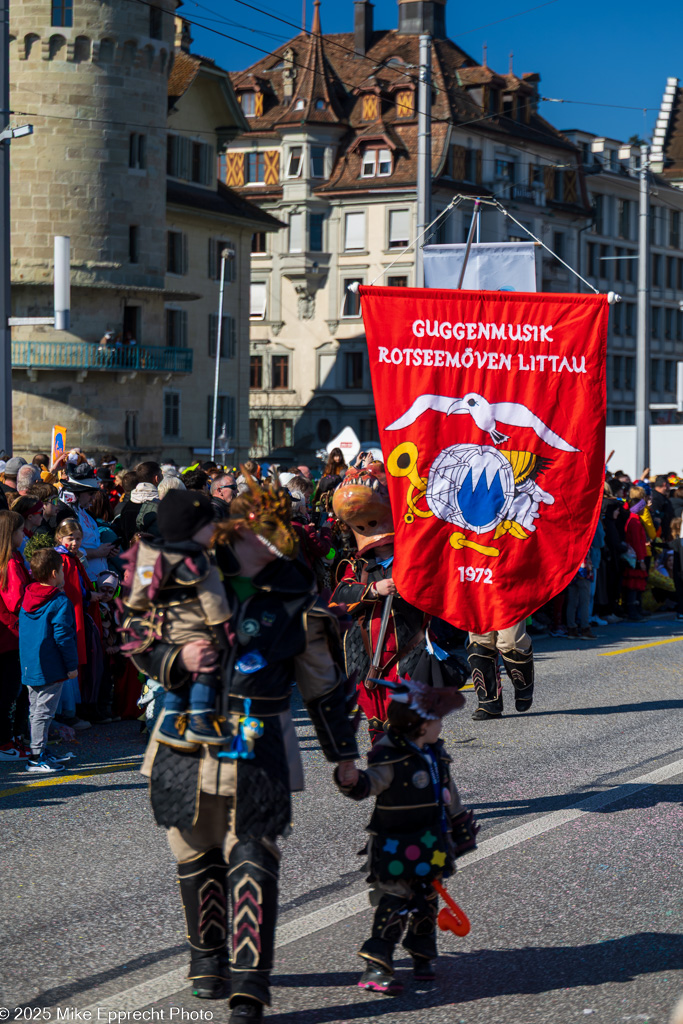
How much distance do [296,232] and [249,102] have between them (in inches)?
283

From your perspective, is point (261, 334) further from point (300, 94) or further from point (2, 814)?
point (2, 814)

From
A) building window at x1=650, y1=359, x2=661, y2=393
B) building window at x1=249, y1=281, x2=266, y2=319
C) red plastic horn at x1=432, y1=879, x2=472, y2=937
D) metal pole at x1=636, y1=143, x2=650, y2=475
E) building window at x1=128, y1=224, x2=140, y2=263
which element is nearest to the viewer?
red plastic horn at x1=432, y1=879, x2=472, y2=937

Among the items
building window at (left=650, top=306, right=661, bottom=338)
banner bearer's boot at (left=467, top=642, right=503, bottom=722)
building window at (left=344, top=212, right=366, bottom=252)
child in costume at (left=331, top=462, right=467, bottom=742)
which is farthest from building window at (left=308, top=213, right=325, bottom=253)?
child in costume at (left=331, top=462, right=467, bottom=742)

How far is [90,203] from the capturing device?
39.3 metres

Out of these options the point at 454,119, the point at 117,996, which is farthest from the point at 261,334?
the point at 117,996

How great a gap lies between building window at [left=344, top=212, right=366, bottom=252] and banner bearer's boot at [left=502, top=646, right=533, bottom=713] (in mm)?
55774

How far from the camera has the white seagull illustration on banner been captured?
759cm

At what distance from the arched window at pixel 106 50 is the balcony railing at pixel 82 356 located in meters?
7.90

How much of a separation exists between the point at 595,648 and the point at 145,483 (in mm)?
5656

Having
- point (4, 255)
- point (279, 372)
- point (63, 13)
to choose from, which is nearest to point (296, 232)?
point (279, 372)

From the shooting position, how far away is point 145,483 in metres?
11.4

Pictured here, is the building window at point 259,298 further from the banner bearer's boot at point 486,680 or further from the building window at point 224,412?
the banner bearer's boot at point 486,680

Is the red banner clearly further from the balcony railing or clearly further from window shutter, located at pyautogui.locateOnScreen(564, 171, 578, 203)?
window shutter, located at pyautogui.locateOnScreen(564, 171, 578, 203)

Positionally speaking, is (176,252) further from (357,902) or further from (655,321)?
(357,902)
